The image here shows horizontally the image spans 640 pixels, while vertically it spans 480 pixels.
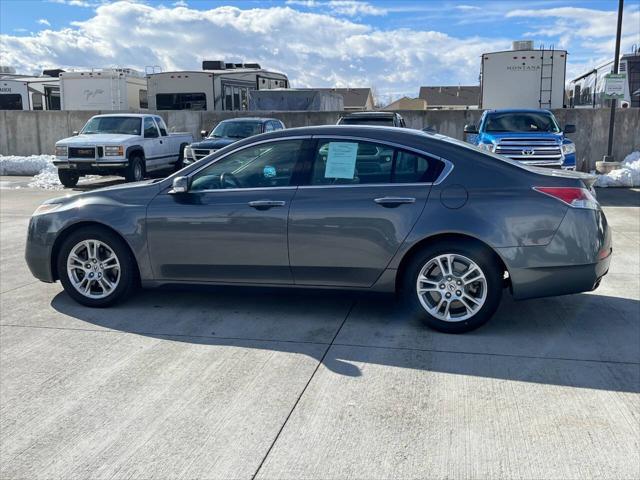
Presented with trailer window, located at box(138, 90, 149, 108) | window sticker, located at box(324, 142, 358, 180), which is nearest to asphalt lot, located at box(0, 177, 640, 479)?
window sticker, located at box(324, 142, 358, 180)

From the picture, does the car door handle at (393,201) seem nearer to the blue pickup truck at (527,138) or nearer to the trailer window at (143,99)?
the blue pickup truck at (527,138)

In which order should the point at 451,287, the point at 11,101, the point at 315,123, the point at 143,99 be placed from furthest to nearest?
the point at 11,101 → the point at 143,99 → the point at 315,123 → the point at 451,287

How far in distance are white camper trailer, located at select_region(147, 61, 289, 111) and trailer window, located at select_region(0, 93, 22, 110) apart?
6505mm

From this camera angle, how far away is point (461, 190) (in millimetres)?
5086

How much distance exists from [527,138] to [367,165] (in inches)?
356

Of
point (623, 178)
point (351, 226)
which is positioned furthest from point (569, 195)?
point (623, 178)

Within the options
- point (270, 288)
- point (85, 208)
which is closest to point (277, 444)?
point (270, 288)

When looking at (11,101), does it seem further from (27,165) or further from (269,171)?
(269,171)

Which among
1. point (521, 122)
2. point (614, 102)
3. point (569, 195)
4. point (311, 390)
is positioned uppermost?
point (614, 102)

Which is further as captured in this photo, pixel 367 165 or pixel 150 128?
pixel 150 128

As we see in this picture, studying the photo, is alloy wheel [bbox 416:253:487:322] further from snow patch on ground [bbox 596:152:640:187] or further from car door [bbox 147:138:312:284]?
snow patch on ground [bbox 596:152:640:187]

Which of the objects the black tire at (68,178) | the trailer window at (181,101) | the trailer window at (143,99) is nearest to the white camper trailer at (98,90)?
the trailer window at (143,99)

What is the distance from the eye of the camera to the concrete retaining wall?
18484mm

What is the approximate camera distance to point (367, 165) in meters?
5.32
